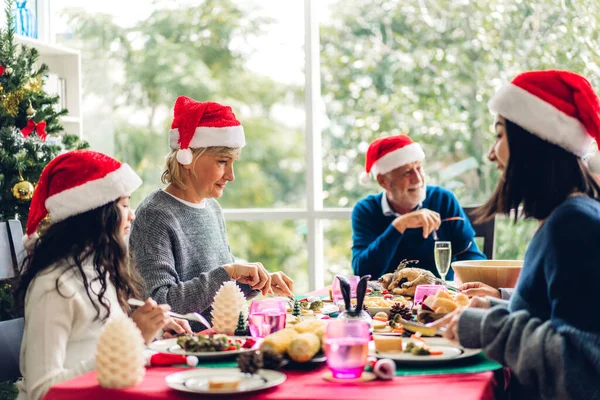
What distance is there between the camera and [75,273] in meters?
1.70

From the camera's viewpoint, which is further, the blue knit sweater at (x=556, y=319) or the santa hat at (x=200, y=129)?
the santa hat at (x=200, y=129)

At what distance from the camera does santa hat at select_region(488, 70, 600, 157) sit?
5.10 ft

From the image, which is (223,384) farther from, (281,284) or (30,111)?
(30,111)

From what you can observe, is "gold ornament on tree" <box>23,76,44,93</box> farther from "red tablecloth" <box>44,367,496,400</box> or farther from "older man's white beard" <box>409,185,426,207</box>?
"red tablecloth" <box>44,367,496,400</box>

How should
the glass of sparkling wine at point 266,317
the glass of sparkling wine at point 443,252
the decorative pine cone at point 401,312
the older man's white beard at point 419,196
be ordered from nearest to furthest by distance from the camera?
the glass of sparkling wine at point 266,317
the decorative pine cone at point 401,312
the glass of sparkling wine at point 443,252
the older man's white beard at point 419,196

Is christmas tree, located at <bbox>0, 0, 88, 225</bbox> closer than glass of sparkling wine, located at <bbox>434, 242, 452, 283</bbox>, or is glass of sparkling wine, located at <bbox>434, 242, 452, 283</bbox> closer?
glass of sparkling wine, located at <bbox>434, 242, 452, 283</bbox>

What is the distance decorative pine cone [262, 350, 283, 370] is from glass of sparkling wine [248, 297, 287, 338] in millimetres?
260

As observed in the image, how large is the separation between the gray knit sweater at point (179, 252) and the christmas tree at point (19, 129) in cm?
118

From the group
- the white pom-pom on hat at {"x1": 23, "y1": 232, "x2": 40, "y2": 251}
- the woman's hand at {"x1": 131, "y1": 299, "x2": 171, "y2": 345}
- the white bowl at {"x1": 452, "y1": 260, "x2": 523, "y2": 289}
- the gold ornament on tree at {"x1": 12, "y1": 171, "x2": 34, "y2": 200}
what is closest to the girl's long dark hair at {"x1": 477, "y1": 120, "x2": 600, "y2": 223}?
the white bowl at {"x1": 452, "y1": 260, "x2": 523, "y2": 289}

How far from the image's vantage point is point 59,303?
62.7 inches

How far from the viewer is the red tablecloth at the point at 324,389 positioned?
129 cm

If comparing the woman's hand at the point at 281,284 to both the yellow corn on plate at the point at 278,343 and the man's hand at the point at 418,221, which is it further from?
the man's hand at the point at 418,221

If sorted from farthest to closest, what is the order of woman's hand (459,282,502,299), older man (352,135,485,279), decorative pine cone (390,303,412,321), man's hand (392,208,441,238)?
older man (352,135,485,279), man's hand (392,208,441,238), woman's hand (459,282,502,299), decorative pine cone (390,303,412,321)

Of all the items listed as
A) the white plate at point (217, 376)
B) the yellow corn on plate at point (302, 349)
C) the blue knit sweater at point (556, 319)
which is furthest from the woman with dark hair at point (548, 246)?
the white plate at point (217, 376)
